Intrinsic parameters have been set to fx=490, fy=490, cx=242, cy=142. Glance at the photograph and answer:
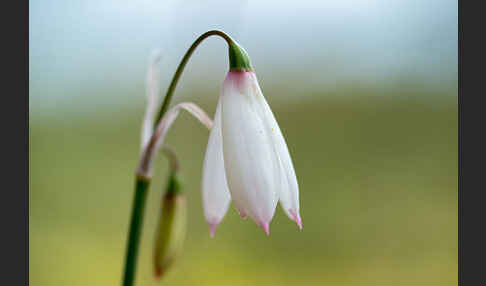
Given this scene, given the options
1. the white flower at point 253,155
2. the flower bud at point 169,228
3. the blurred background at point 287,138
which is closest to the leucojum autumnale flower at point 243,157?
the white flower at point 253,155

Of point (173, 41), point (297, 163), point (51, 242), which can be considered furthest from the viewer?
point (297, 163)

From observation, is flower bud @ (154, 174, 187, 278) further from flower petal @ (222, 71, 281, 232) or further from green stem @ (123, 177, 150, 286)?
flower petal @ (222, 71, 281, 232)

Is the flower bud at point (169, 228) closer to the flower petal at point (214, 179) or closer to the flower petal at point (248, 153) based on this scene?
the flower petal at point (214, 179)

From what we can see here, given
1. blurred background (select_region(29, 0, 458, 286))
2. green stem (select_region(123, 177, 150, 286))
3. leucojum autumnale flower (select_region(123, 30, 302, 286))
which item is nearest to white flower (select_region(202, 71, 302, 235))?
leucojum autumnale flower (select_region(123, 30, 302, 286))

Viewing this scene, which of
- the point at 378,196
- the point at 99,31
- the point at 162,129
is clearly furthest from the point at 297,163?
the point at 162,129

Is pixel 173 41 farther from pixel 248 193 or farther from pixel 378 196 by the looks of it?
pixel 248 193
